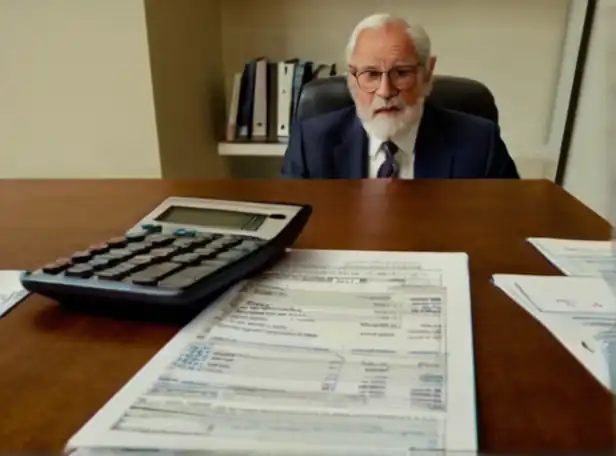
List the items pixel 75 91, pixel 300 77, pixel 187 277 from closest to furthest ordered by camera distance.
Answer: pixel 187 277, pixel 75 91, pixel 300 77

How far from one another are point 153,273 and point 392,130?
3.23 feet

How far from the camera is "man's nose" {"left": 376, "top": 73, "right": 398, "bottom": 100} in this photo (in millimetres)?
1516

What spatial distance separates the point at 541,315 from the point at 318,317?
0.16 m

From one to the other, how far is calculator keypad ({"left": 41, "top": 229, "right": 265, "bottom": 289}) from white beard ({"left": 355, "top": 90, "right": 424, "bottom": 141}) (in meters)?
0.86

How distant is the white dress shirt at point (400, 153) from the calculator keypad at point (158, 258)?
2.69 feet

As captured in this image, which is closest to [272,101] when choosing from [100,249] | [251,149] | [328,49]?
[251,149]

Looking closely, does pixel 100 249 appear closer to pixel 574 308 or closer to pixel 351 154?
pixel 574 308

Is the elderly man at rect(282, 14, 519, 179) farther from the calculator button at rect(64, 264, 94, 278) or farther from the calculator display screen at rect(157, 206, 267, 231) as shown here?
the calculator button at rect(64, 264, 94, 278)

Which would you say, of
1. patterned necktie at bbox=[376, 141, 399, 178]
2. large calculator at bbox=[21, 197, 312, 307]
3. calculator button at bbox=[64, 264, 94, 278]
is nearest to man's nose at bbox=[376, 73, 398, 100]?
patterned necktie at bbox=[376, 141, 399, 178]

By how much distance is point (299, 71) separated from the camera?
2102mm

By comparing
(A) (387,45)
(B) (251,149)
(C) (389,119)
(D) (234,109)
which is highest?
(A) (387,45)

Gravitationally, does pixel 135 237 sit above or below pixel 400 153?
above

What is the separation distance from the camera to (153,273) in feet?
1.89

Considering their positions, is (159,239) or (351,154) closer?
(159,239)
